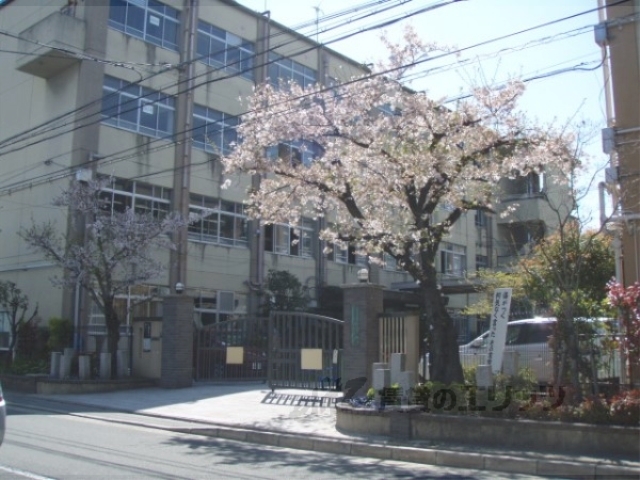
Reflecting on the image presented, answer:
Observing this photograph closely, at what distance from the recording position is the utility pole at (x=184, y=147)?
2739cm

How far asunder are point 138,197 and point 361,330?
1453 cm

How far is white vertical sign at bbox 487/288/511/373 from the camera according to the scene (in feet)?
40.1

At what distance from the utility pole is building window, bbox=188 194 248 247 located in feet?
2.57

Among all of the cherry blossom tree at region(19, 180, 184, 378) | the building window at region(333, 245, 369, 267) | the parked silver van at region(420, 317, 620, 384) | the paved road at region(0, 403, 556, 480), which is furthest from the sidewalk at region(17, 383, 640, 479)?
the building window at region(333, 245, 369, 267)

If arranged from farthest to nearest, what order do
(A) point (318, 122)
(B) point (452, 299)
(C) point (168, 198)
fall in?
(B) point (452, 299)
(C) point (168, 198)
(A) point (318, 122)

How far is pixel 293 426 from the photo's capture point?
42.3 feet

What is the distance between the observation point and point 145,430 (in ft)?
43.1

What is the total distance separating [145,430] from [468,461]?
6410mm

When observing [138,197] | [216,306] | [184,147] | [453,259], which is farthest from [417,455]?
[453,259]

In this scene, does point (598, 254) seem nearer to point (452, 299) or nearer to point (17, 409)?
point (17, 409)

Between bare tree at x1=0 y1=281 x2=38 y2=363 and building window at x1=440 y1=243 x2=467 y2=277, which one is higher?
building window at x1=440 y1=243 x2=467 y2=277

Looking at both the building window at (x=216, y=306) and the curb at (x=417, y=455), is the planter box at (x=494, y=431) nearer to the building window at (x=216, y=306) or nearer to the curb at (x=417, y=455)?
the curb at (x=417, y=455)

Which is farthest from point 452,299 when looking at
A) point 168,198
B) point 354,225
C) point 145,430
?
point 145,430

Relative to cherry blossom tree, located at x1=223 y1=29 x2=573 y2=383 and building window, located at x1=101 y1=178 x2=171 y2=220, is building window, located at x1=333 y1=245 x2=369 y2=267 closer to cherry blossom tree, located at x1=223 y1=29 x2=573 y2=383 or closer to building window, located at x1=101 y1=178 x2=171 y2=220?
building window, located at x1=101 y1=178 x2=171 y2=220
